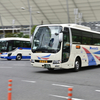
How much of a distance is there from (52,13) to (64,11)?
14.0ft

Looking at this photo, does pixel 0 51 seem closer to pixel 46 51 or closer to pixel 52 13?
pixel 46 51

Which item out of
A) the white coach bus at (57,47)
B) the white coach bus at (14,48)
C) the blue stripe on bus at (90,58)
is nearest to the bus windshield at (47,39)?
the white coach bus at (57,47)

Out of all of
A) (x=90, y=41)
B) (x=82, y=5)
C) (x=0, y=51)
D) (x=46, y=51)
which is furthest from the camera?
(x=82, y=5)

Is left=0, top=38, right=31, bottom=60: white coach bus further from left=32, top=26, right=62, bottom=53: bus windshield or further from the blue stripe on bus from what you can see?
left=32, top=26, right=62, bottom=53: bus windshield

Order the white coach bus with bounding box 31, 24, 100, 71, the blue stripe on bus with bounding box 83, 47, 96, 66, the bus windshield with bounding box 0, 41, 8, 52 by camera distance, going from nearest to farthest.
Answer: the white coach bus with bounding box 31, 24, 100, 71 → the blue stripe on bus with bounding box 83, 47, 96, 66 → the bus windshield with bounding box 0, 41, 8, 52

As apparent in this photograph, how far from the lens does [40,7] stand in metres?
73.6

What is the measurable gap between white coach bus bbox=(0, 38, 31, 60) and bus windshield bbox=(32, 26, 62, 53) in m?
16.1

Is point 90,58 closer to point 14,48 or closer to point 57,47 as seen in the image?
point 57,47

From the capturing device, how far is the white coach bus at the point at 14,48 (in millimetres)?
30750

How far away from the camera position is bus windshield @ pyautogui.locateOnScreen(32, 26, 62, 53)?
14344 mm

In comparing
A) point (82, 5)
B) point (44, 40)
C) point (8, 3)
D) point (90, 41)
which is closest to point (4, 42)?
point (90, 41)

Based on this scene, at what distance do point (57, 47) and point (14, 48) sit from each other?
17.7 meters

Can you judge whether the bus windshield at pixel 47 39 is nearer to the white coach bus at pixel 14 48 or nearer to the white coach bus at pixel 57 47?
the white coach bus at pixel 57 47

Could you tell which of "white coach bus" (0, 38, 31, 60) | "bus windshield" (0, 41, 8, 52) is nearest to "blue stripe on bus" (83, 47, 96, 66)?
"white coach bus" (0, 38, 31, 60)
